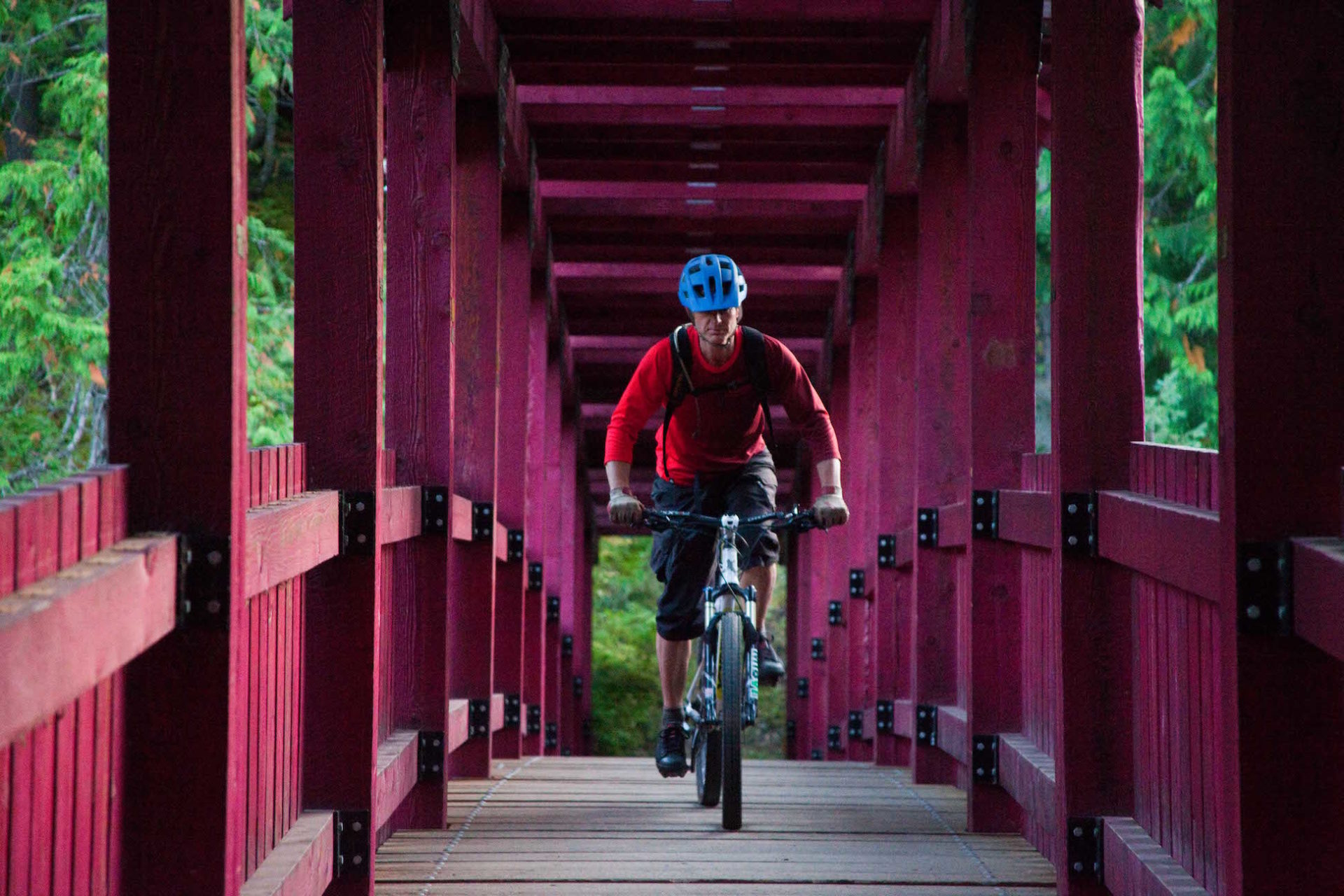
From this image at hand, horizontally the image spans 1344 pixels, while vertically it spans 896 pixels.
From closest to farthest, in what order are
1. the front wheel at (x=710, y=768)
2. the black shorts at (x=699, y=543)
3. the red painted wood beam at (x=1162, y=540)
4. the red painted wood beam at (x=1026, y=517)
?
the red painted wood beam at (x=1162, y=540) < the red painted wood beam at (x=1026, y=517) < the black shorts at (x=699, y=543) < the front wheel at (x=710, y=768)

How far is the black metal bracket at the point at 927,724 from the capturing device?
269 inches

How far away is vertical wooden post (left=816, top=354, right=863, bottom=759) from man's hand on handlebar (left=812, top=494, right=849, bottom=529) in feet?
17.8

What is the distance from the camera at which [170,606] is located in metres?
2.54

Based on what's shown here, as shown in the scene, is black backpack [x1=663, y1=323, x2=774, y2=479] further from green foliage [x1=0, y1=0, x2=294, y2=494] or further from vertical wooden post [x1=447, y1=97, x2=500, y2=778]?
green foliage [x1=0, y1=0, x2=294, y2=494]

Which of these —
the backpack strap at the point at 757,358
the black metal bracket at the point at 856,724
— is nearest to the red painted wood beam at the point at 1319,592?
the backpack strap at the point at 757,358

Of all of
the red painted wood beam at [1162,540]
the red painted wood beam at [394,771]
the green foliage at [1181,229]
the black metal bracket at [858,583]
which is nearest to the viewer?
the red painted wood beam at [1162,540]

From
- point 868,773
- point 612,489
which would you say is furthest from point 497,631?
point 612,489

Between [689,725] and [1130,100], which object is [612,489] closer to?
[689,725]

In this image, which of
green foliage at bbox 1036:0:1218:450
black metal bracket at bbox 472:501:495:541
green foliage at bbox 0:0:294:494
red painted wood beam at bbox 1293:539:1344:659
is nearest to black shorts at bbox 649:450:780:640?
black metal bracket at bbox 472:501:495:541

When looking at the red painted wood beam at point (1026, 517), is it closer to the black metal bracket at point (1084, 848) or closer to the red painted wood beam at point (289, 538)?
the black metal bracket at point (1084, 848)

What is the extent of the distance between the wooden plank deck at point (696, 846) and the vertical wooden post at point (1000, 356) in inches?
19.5

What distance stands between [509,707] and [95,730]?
19.1ft

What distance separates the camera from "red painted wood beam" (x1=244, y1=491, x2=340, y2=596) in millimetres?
3027

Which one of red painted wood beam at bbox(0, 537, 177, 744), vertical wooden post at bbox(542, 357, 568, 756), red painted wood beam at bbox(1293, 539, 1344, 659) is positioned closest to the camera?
red painted wood beam at bbox(0, 537, 177, 744)
